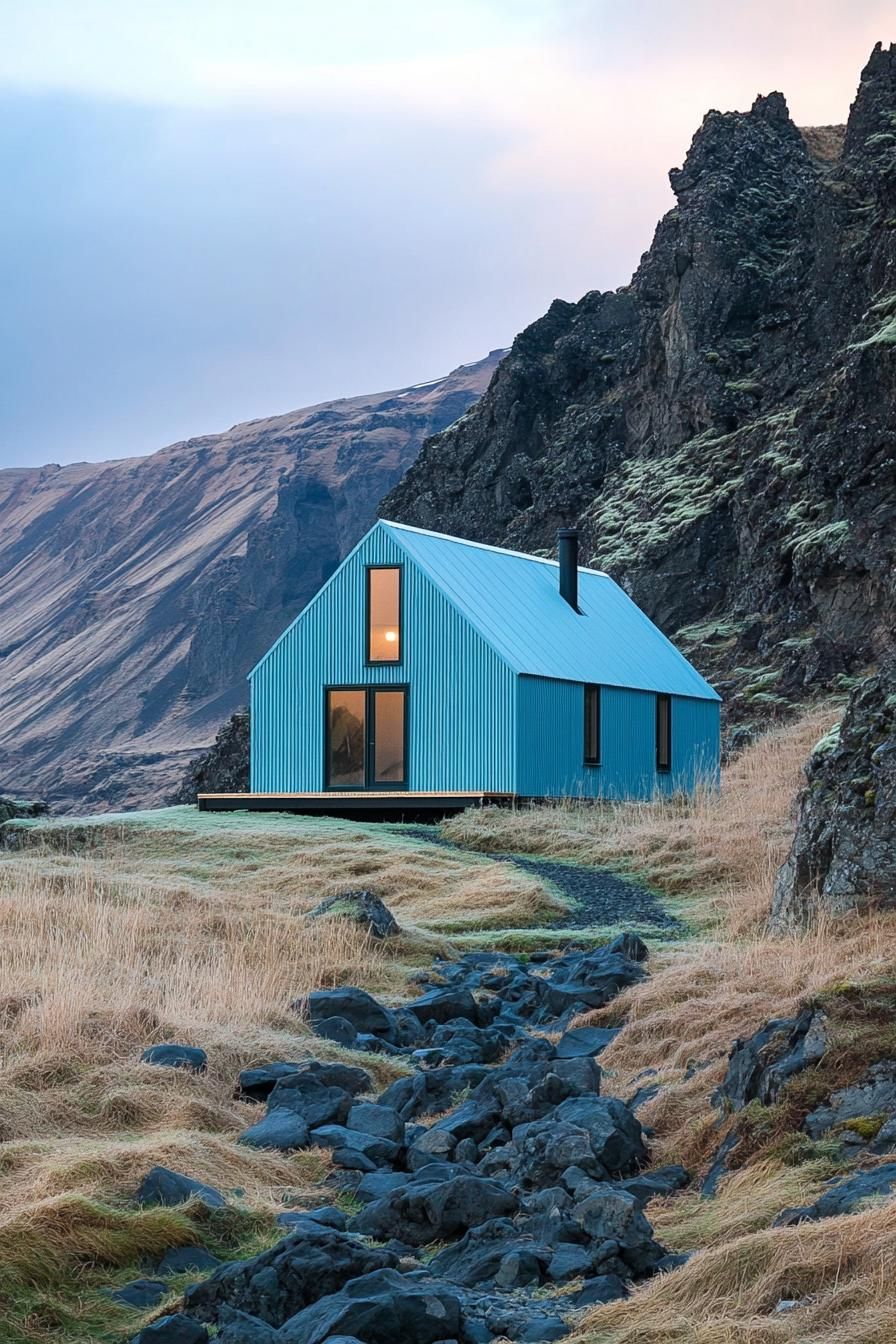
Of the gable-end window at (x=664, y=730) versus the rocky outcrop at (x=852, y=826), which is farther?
the gable-end window at (x=664, y=730)

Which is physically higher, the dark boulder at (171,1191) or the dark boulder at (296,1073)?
the dark boulder at (171,1191)

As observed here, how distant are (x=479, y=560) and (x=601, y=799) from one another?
19.4 feet

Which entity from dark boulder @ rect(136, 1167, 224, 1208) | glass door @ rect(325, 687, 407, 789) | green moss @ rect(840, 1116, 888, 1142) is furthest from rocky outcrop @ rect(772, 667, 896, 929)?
glass door @ rect(325, 687, 407, 789)

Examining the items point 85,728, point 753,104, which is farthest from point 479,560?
point 85,728

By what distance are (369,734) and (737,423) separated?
28888 millimetres

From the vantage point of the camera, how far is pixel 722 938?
42.7 ft

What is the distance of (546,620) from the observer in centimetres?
3181

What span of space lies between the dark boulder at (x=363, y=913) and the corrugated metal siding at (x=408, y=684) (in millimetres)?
13770

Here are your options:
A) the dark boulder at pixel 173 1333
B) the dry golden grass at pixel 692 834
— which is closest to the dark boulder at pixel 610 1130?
the dark boulder at pixel 173 1333

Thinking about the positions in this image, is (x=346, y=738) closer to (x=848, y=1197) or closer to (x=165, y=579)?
(x=848, y=1197)

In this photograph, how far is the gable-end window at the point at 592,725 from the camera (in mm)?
30656

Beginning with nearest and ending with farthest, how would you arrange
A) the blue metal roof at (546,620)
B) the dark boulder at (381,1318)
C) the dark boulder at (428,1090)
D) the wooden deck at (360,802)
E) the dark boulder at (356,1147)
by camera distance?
the dark boulder at (381,1318), the dark boulder at (356,1147), the dark boulder at (428,1090), the wooden deck at (360,802), the blue metal roof at (546,620)

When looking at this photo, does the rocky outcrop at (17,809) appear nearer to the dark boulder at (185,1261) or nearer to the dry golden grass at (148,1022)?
the dry golden grass at (148,1022)

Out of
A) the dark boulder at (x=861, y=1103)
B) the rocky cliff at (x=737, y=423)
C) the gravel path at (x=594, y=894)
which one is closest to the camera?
the dark boulder at (x=861, y=1103)
